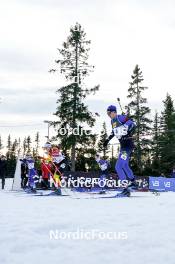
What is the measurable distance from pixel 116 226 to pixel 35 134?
127 meters

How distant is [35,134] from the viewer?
13038 centimetres

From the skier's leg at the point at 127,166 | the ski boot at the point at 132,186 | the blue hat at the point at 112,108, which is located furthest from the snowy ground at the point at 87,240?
the blue hat at the point at 112,108

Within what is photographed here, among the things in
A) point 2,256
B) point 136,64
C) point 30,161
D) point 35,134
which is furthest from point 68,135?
point 35,134

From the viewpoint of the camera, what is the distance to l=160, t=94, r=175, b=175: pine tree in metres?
52.2

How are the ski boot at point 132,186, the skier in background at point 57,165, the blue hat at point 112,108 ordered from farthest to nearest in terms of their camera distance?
1. the skier in background at point 57,165
2. the ski boot at point 132,186
3. the blue hat at point 112,108

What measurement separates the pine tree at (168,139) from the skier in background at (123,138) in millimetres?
39799

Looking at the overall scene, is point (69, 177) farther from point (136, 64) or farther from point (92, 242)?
point (136, 64)

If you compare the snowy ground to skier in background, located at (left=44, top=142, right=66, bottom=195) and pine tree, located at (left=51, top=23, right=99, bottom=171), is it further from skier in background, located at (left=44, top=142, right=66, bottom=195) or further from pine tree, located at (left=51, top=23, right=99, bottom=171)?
pine tree, located at (left=51, top=23, right=99, bottom=171)

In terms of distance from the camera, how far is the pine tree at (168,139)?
52206mm

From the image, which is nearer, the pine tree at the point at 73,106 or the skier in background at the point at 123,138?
the skier in background at the point at 123,138

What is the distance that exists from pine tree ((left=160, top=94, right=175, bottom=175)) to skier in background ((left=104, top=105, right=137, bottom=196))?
39.8m

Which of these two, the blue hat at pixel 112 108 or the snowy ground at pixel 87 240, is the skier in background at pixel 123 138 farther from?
the snowy ground at pixel 87 240

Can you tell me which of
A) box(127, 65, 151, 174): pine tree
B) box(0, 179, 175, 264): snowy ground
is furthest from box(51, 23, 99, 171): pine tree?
box(0, 179, 175, 264): snowy ground

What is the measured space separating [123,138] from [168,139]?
153 ft
